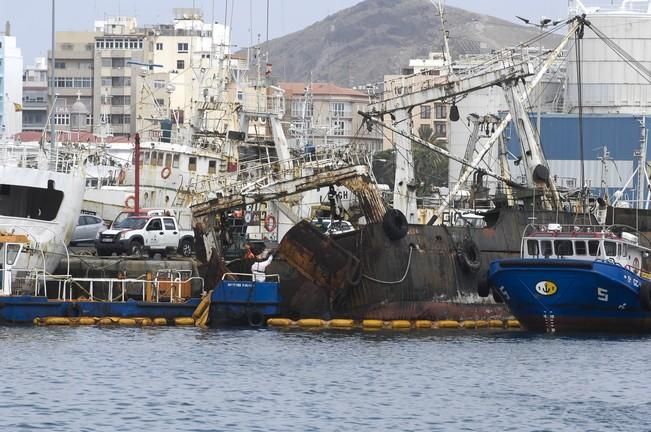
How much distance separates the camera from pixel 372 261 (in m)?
50.9

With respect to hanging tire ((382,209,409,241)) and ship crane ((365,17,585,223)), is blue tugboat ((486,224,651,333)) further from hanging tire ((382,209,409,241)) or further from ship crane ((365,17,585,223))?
ship crane ((365,17,585,223))

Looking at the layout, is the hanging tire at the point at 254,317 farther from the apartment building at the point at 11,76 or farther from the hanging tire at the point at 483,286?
the apartment building at the point at 11,76

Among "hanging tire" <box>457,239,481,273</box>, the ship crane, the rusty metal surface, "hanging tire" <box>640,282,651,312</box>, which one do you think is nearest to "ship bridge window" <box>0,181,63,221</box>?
the rusty metal surface

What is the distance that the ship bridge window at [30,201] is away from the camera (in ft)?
169

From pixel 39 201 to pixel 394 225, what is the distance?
441 inches

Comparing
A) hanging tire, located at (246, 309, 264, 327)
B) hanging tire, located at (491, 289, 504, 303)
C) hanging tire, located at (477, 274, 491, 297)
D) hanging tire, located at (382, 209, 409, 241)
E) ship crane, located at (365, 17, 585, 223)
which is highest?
ship crane, located at (365, 17, 585, 223)

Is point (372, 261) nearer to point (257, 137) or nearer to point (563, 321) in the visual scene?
point (563, 321)

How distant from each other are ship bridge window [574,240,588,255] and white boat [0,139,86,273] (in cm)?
1591

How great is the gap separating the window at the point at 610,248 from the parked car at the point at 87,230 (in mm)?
22343

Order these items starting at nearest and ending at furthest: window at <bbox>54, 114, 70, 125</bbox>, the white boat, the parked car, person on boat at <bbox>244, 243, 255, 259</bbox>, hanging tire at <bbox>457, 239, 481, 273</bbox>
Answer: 1. the white boat
2. hanging tire at <bbox>457, 239, 481, 273</bbox>
3. person on boat at <bbox>244, 243, 255, 259</bbox>
4. the parked car
5. window at <bbox>54, 114, 70, 125</bbox>

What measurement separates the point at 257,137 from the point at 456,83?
23140 mm

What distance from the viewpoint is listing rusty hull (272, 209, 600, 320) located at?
166 ft

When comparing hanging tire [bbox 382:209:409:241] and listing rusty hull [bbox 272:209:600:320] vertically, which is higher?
hanging tire [bbox 382:209:409:241]

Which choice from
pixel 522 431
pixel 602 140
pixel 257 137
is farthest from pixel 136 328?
pixel 602 140
